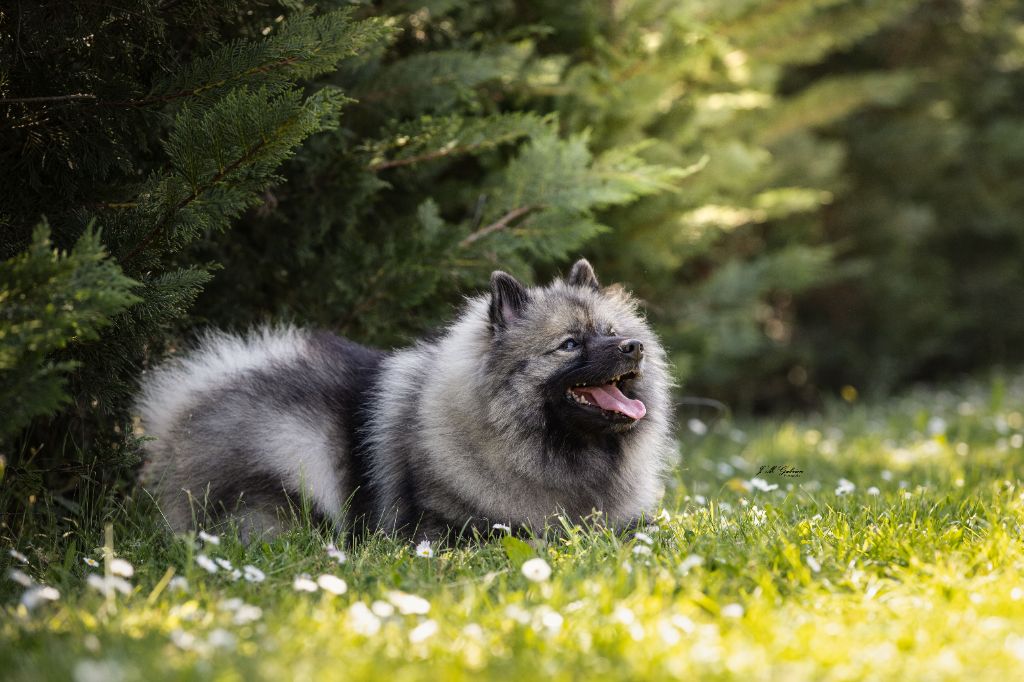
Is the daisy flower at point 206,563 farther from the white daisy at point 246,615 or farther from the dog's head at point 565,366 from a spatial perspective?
the dog's head at point 565,366

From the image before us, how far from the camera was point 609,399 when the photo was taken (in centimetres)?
394

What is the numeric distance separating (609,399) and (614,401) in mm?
23

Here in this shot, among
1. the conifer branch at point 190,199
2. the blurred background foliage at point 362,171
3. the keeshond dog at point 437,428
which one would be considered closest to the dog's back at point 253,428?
the keeshond dog at point 437,428

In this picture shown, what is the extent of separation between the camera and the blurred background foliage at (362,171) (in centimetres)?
333

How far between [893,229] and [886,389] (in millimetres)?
1879

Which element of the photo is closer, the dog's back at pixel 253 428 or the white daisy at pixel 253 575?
the white daisy at pixel 253 575

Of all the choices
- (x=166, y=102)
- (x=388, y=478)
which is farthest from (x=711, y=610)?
(x=166, y=102)

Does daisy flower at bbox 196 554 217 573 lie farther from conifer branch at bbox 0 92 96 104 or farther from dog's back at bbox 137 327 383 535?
conifer branch at bbox 0 92 96 104

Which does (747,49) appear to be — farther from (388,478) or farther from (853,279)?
(388,478)

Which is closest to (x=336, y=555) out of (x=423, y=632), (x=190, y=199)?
(x=423, y=632)

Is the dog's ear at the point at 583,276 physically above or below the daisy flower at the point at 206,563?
above

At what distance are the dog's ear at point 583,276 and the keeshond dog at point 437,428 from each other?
3.6 inches

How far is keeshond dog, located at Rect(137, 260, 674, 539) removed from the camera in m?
3.87

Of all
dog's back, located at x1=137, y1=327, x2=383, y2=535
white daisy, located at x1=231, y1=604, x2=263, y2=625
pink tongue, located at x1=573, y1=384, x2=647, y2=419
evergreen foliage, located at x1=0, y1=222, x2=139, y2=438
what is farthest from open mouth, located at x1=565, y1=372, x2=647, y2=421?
evergreen foliage, located at x1=0, y1=222, x2=139, y2=438
